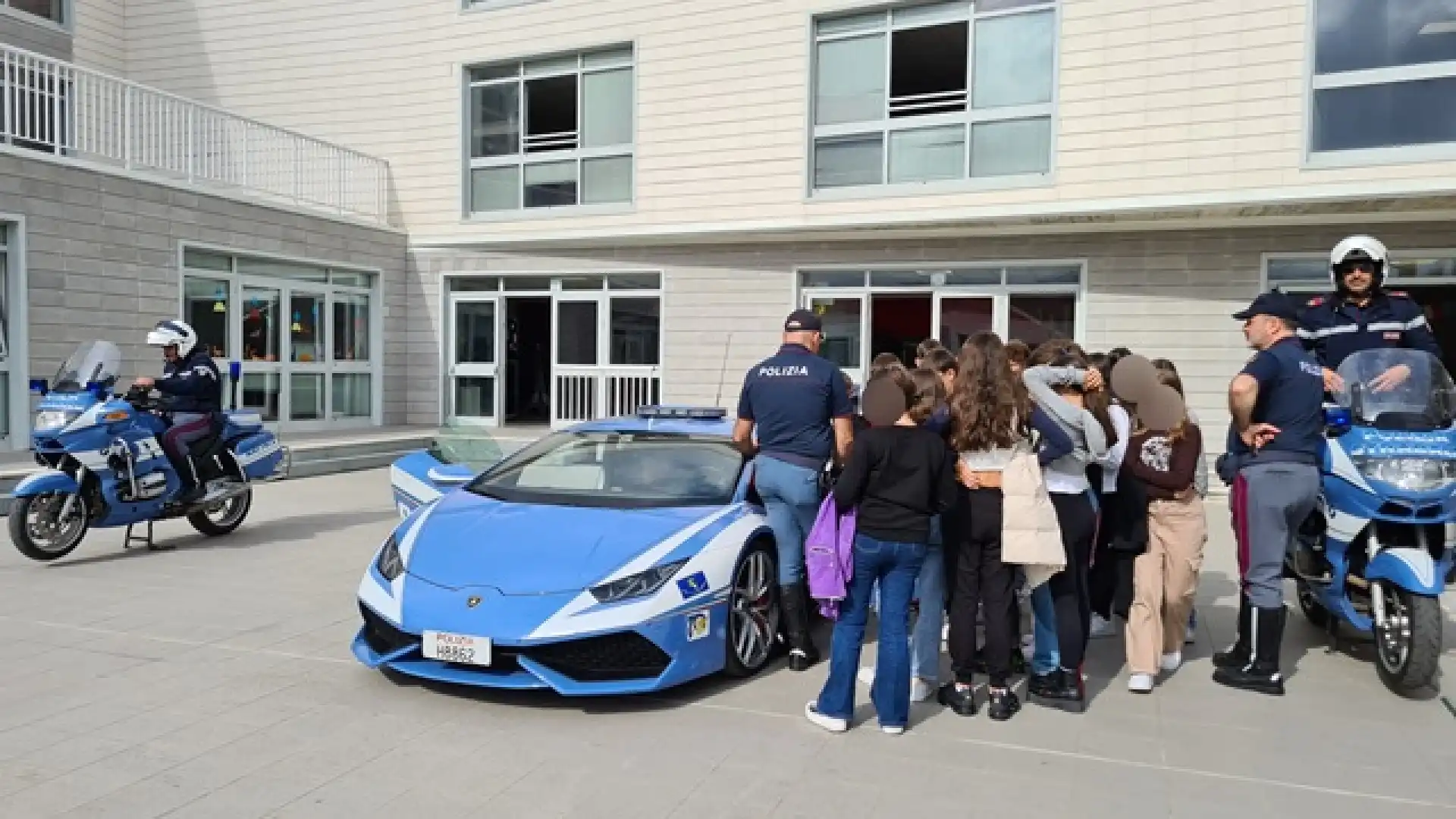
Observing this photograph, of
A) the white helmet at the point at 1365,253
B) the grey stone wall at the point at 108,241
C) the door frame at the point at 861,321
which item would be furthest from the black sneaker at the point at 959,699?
the grey stone wall at the point at 108,241

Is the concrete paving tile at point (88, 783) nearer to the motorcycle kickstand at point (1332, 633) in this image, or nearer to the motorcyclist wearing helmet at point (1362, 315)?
the motorcyclist wearing helmet at point (1362, 315)

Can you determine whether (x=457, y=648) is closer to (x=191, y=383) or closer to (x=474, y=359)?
(x=191, y=383)

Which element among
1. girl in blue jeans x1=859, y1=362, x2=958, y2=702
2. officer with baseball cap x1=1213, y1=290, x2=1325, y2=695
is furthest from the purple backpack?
officer with baseball cap x1=1213, y1=290, x2=1325, y2=695

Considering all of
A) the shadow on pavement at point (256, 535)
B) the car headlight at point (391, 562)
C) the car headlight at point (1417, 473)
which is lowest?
the shadow on pavement at point (256, 535)

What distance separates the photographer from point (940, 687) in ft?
15.3

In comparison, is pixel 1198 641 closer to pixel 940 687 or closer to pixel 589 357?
pixel 940 687

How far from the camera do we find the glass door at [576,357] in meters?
15.3

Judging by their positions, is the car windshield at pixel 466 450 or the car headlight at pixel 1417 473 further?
the car windshield at pixel 466 450

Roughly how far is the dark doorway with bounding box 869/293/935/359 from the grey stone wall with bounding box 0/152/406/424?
8480 mm

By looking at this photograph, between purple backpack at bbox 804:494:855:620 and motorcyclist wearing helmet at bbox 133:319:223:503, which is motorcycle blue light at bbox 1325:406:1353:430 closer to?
purple backpack at bbox 804:494:855:620

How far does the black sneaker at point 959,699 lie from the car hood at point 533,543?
1418 mm

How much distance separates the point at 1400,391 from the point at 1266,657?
152cm

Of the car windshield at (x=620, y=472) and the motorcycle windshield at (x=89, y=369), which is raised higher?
the motorcycle windshield at (x=89, y=369)

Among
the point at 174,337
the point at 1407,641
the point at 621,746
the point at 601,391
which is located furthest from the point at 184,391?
the point at 1407,641
